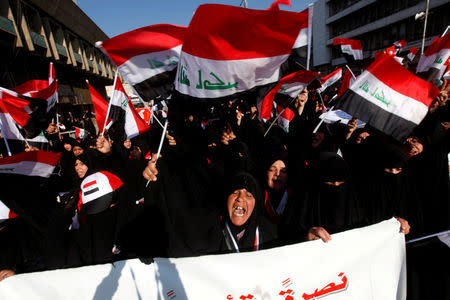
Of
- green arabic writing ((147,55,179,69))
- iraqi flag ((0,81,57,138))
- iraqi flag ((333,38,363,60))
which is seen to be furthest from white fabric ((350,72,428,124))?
iraqi flag ((333,38,363,60))

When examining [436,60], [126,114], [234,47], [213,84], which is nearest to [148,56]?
[213,84]

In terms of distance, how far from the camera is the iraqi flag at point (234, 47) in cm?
195

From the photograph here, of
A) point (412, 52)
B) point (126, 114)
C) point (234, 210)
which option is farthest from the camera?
point (412, 52)

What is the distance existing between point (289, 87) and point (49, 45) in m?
20.7

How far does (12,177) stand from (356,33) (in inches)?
1479

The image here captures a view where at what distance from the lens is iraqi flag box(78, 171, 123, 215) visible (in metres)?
2.24

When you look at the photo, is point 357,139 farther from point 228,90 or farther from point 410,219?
point 228,90

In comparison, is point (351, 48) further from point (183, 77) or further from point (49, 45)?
point (49, 45)

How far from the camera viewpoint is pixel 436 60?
352 centimetres

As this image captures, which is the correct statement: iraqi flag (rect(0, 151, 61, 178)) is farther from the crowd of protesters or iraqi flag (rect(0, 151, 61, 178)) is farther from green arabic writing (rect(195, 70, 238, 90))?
green arabic writing (rect(195, 70, 238, 90))

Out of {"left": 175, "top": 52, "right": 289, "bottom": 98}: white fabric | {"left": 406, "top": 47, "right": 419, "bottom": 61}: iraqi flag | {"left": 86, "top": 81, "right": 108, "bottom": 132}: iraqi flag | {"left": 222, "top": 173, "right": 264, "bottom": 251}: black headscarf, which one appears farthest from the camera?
{"left": 406, "top": 47, "right": 419, "bottom": 61}: iraqi flag

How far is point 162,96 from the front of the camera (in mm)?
2529

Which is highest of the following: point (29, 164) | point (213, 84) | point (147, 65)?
point (147, 65)

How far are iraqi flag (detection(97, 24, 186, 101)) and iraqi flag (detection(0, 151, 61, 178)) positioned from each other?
3.77 feet
